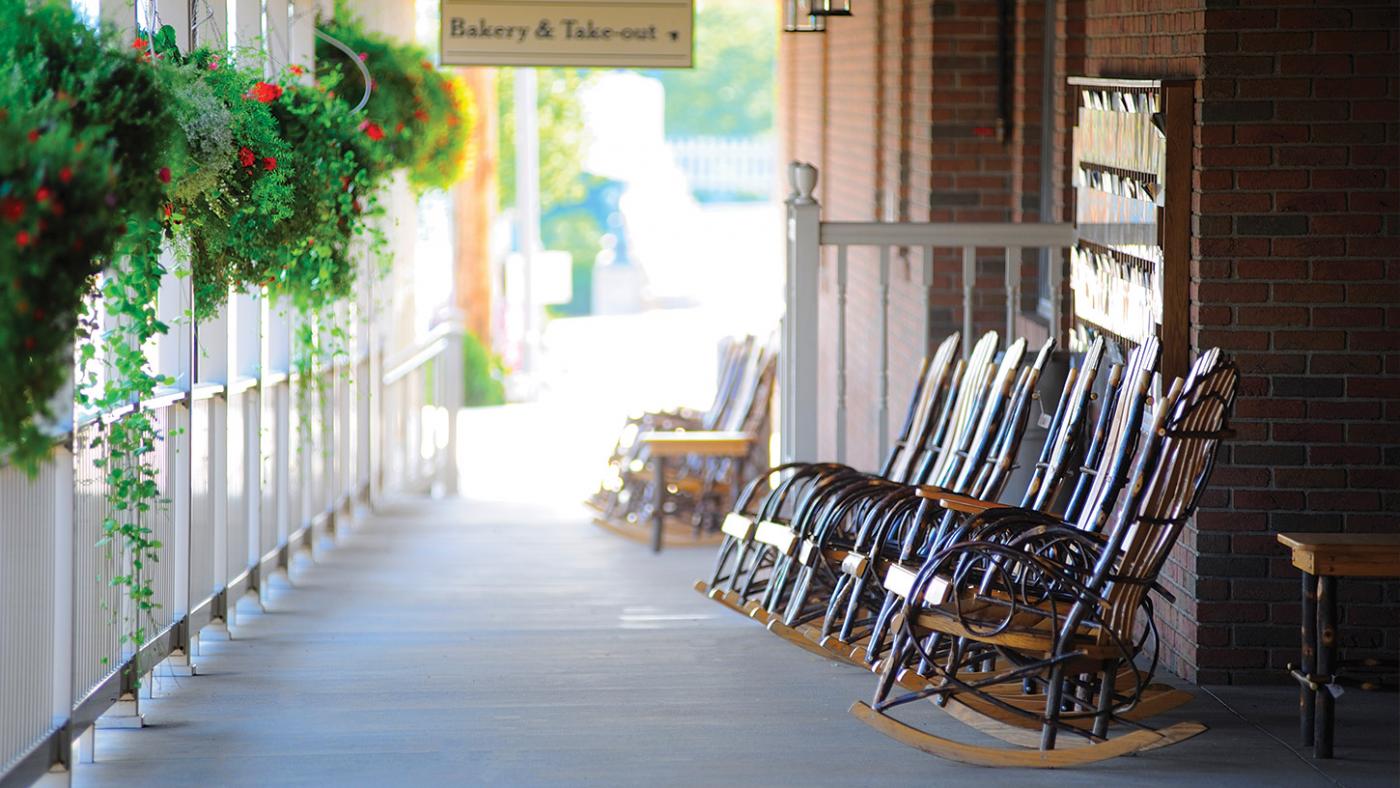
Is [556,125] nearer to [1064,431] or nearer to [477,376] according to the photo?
[477,376]

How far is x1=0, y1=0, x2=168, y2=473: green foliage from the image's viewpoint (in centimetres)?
321

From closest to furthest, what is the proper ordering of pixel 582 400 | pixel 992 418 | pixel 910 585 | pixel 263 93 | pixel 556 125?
pixel 910 585, pixel 263 93, pixel 992 418, pixel 582 400, pixel 556 125

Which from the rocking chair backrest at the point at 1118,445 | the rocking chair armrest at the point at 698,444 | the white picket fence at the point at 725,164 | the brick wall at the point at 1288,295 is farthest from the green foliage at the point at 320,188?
the white picket fence at the point at 725,164

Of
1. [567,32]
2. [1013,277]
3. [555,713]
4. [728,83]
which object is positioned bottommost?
[555,713]

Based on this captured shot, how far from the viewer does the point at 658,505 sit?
31.4 ft

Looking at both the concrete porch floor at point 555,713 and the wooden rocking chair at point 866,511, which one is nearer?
the concrete porch floor at point 555,713

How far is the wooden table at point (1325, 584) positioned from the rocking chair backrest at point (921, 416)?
1947mm

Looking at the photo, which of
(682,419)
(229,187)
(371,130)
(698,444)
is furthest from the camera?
(682,419)

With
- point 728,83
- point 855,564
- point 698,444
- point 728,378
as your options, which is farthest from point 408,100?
point 728,83

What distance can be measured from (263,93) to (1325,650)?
3.16m

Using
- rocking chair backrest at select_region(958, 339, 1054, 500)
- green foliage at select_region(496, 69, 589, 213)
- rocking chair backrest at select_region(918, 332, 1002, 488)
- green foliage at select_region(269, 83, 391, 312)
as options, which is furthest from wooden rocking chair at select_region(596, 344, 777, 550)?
green foliage at select_region(496, 69, 589, 213)

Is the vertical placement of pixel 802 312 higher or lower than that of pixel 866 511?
higher

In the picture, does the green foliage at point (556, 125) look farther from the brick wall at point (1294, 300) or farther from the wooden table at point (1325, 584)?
the wooden table at point (1325, 584)

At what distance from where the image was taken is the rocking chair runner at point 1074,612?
15.2ft
